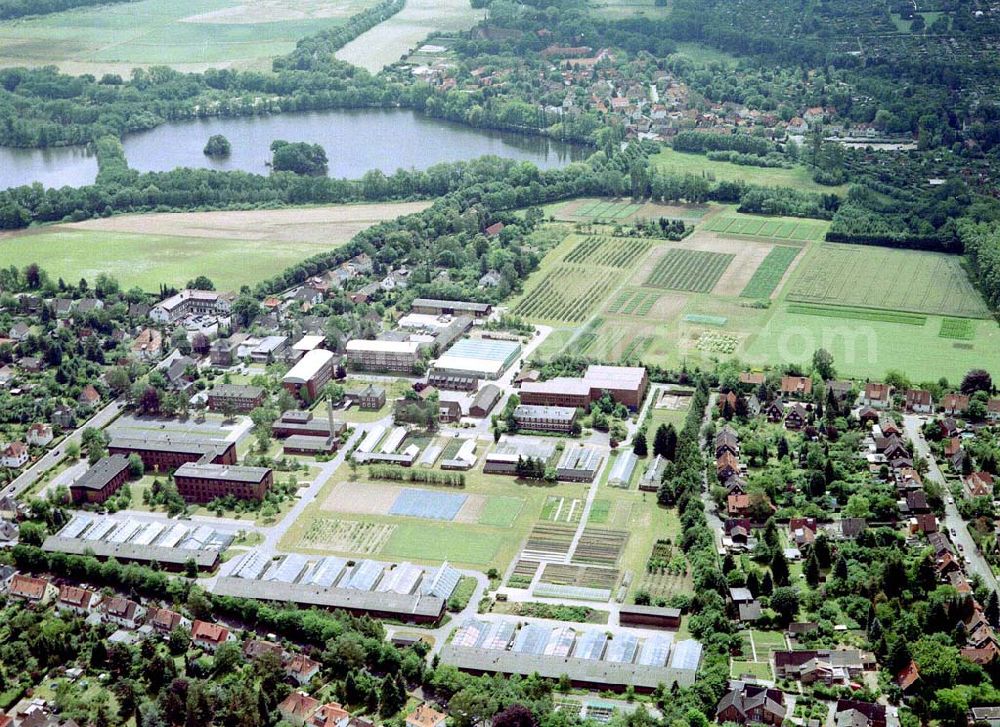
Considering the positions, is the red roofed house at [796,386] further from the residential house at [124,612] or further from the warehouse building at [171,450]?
the residential house at [124,612]

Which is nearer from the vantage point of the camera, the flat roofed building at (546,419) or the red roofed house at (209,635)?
the red roofed house at (209,635)

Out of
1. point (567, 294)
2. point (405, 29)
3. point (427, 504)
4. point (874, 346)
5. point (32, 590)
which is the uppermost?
point (405, 29)

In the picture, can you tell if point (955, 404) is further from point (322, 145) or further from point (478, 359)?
point (322, 145)

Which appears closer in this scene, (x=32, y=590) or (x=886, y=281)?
(x=32, y=590)

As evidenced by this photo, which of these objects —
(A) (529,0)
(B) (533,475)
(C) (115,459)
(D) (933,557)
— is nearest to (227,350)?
(C) (115,459)

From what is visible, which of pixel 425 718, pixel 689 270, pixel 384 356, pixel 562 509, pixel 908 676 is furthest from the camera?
pixel 689 270

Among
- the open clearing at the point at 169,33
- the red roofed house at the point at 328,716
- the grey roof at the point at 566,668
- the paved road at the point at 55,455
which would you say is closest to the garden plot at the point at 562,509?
the grey roof at the point at 566,668

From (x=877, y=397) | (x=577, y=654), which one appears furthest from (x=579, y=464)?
(x=877, y=397)
